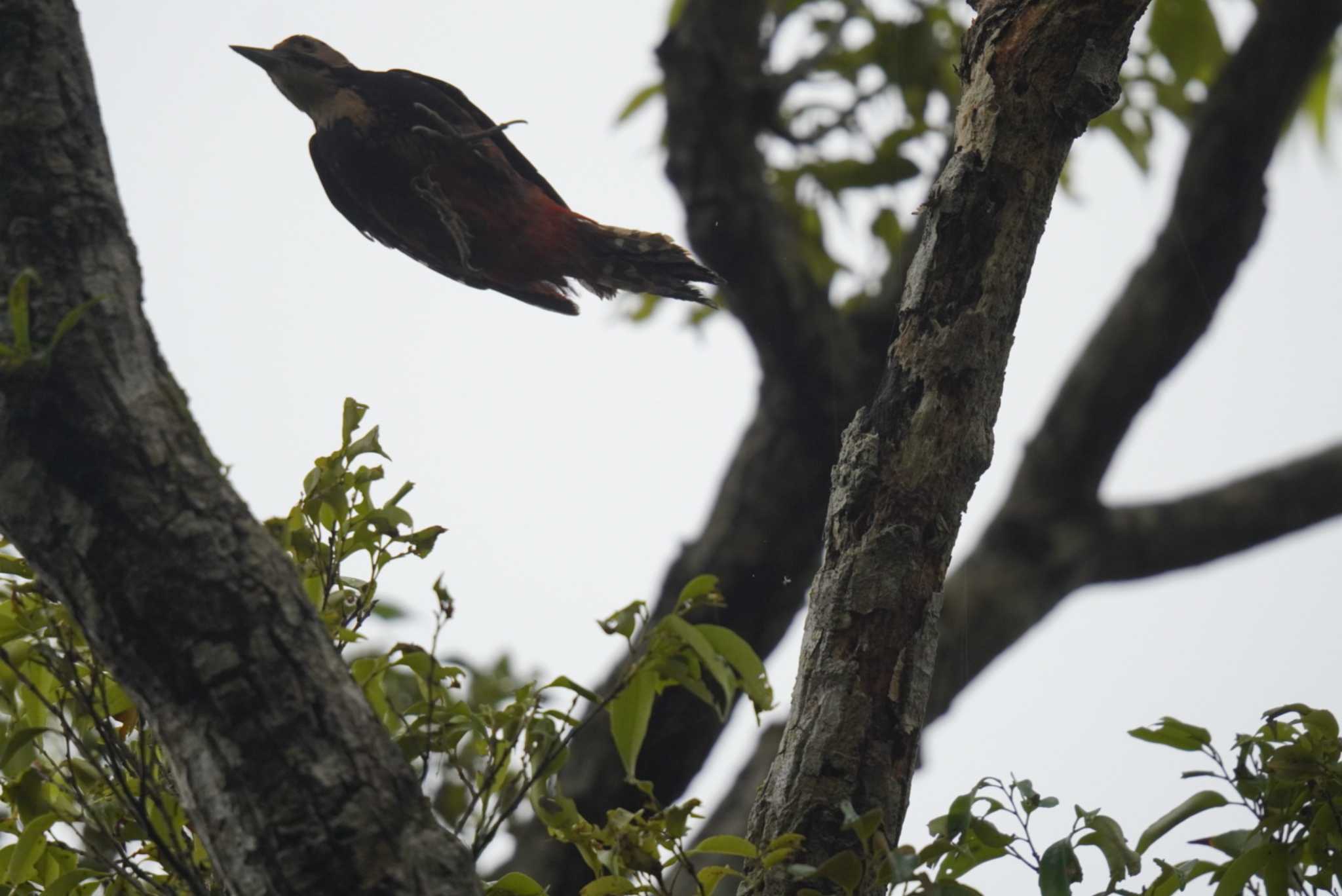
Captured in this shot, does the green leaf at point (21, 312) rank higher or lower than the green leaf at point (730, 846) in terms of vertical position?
higher

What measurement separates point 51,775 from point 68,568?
51 cm

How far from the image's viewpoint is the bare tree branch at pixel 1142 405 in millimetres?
4422

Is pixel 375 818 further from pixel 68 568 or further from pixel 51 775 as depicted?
pixel 51 775

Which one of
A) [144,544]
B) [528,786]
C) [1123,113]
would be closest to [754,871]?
[528,786]

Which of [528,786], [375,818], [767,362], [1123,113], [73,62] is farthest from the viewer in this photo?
[767,362]

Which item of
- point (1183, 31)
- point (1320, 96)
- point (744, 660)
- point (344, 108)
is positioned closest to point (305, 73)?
point (344, 108)

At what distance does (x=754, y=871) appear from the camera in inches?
59.9

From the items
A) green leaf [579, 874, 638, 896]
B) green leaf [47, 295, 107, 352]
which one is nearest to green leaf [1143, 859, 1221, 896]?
green leaf [579, 874, 638, 896]

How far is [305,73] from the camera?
170cm

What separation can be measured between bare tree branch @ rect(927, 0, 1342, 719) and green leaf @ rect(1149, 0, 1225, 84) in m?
0.58

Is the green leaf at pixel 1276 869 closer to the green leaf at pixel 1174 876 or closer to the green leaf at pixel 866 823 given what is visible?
the green leaf at pixel 1174 876

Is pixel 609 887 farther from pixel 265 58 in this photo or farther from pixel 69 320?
pixel 265 58

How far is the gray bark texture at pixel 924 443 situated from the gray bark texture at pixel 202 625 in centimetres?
50

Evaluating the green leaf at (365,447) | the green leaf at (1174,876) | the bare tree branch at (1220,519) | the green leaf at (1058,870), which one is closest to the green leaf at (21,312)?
the green leaf at (365,447)
